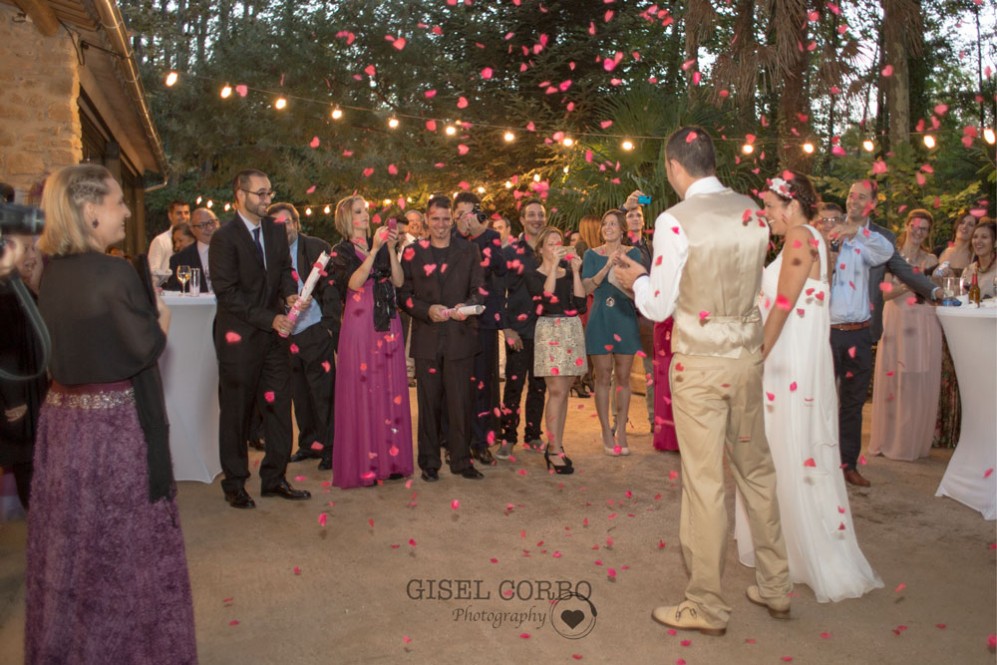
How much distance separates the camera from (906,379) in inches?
288

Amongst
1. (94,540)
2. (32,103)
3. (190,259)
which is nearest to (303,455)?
(190,259)

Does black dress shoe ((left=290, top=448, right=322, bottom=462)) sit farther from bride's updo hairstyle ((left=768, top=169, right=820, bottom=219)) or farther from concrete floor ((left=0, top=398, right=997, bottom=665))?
bride's updo hairstyle ((left=768, top=169, right=820, bottom=219))

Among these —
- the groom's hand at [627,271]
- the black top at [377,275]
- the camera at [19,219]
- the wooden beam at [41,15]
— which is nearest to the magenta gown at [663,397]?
the black top at [377,275]

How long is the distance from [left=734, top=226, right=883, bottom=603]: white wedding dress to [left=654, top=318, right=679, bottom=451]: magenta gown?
2.71 m

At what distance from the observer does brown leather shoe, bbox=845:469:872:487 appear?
6.39 meters

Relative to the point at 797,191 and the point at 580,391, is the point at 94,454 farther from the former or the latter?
the point at 580,391

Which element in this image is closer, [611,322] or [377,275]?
[377,275]

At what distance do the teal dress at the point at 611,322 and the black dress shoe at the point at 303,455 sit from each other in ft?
7.47

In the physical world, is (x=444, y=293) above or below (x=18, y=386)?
above

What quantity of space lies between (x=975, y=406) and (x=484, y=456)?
3.38 meters

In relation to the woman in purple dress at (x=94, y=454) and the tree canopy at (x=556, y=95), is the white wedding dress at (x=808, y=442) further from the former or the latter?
the tree canopy at (x=556, y=95)

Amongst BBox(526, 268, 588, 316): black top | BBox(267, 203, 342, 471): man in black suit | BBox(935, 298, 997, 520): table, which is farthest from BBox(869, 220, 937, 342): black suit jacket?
BBox(267, 203, 342, 471): man in black suit

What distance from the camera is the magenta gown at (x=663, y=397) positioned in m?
7.36

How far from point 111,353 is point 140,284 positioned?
0.24m
